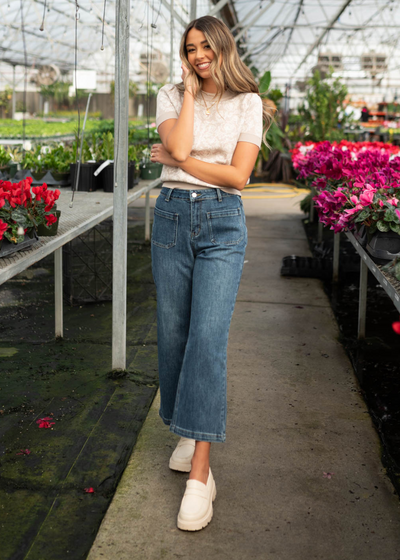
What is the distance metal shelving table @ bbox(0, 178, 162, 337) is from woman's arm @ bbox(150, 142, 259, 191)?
618 mm

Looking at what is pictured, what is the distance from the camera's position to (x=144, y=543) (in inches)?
66.4

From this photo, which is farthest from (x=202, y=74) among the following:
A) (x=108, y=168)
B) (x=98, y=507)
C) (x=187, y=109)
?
(x=108, y=168)

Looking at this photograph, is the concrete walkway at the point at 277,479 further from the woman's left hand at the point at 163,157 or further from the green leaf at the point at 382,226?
the woman's left hand at the point at 163,157

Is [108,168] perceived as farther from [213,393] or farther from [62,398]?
[213,393]

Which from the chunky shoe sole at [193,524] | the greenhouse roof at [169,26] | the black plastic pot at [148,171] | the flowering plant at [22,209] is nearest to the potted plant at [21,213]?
the flowering plant at [22,209]

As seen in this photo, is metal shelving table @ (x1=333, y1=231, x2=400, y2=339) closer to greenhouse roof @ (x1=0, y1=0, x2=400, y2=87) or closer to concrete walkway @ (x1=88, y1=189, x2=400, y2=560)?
concrete walkway @ (x1=88, y1=189, x2=400, y2=560)

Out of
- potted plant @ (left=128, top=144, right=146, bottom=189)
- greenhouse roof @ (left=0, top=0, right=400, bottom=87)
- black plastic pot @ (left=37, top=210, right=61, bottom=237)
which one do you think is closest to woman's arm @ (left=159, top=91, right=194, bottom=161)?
black plastic pot @ (left=37, top=210, right=61, bottom=237)

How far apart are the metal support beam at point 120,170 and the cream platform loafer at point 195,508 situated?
110cm

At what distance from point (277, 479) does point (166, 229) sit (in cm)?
89

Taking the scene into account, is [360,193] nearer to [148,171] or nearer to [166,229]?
[166,229]

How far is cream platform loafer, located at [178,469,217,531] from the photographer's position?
1.74 m

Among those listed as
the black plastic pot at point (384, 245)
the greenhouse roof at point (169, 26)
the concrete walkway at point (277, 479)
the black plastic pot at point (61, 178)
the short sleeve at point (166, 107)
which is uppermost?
the greenhouse roof at point (169, 26)

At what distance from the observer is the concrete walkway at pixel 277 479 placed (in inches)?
66.6

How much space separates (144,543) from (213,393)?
440 millimetres
